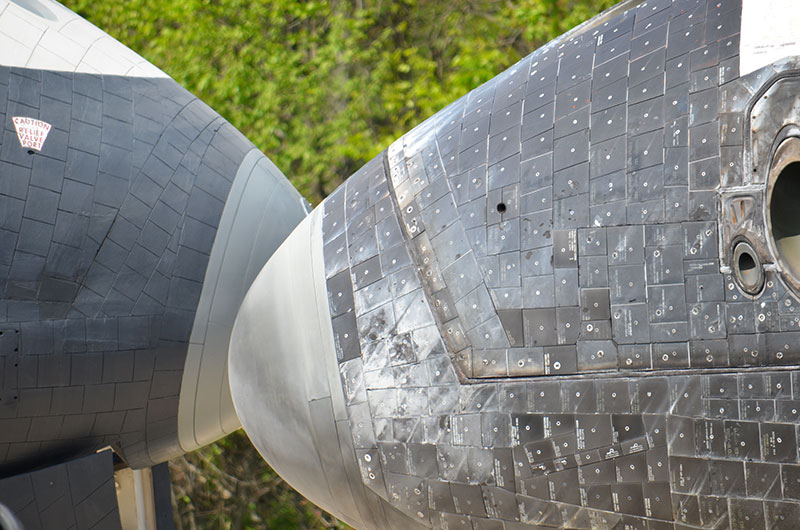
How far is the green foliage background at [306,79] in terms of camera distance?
373 inches

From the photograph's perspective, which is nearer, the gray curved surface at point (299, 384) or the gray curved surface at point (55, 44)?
the gray curved surface at point (299, 384)

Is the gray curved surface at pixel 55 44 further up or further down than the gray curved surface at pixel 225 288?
further up

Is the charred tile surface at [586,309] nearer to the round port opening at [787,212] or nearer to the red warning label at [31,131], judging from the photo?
the round port opening at [787,212]

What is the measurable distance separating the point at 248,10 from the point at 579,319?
8.24 meters

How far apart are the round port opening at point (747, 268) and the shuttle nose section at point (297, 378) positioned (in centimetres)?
161

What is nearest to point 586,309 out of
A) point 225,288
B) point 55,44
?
point 225,288

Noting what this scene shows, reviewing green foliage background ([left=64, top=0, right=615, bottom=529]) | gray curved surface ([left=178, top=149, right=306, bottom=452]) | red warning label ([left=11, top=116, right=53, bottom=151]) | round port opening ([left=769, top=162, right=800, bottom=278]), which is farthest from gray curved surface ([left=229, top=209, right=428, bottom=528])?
green foliage background ([left=64, top=0, right=615, bottom=529])

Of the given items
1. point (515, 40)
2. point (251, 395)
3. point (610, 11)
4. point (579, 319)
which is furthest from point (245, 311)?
point (515, 40)

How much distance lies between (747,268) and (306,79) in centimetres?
757

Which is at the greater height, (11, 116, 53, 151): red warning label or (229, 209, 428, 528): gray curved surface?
(11, 116, 53, 151): red warning label

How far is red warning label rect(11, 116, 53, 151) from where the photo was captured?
437 centimetres

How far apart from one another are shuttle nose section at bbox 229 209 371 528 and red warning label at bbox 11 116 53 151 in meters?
1.35

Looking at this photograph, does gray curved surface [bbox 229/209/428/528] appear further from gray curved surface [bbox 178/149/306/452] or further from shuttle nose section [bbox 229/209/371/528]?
gray curved surface [bbox 178/149/306/452]

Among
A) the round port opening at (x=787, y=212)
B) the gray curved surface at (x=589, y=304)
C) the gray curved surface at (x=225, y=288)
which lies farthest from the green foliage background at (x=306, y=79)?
the round port opening at (x=787, y=212)
